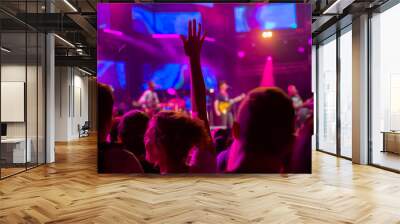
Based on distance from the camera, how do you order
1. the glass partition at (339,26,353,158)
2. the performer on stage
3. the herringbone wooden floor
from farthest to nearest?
the glass partition at (339,26,353,158) < the performer on stage < the herringbone wooden floor

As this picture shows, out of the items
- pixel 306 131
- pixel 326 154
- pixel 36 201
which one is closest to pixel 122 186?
pixel 36 201

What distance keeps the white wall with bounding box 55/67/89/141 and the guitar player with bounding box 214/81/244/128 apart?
1115 cm

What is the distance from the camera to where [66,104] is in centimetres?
1588

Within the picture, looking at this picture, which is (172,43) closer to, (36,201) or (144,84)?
(144,84)

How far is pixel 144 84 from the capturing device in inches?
255

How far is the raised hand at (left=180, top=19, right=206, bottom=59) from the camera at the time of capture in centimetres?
651

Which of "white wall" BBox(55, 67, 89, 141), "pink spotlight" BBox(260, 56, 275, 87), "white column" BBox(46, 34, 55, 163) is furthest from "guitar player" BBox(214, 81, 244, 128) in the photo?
"white wall" BBox(55, 67, 89, 141)

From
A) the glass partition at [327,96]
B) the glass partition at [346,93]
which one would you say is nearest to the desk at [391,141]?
the glass partition at [346,93]

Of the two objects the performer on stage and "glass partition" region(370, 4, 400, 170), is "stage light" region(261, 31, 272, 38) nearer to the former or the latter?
the performer on stage

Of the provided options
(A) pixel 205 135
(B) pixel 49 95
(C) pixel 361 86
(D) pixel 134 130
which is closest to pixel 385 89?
(C) pixel 361 86

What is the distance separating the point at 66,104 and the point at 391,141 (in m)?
12.9

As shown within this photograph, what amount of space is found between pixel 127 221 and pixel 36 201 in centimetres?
161

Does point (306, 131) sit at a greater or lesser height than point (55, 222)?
greater

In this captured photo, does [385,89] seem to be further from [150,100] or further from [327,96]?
[150,100]
